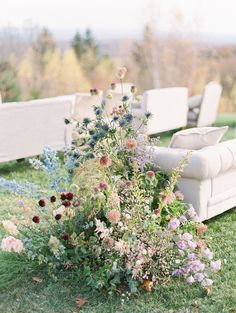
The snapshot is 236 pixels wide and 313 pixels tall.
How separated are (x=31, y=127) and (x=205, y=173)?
254 centimetres

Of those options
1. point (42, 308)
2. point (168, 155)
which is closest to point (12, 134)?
point (168, 155)

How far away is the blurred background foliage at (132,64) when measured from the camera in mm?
14633

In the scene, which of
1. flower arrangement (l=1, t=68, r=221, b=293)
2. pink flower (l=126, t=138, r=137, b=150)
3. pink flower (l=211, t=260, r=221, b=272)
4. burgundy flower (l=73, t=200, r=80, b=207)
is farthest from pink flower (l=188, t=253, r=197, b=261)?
pink flower (l=126, t=138, r=137, b=150)

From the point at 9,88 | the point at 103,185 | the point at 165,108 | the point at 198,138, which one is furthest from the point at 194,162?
the point at 9,88

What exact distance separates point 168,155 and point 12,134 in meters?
2.24

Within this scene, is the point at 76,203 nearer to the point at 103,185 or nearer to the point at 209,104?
the point at 103,185

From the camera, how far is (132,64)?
15.3m

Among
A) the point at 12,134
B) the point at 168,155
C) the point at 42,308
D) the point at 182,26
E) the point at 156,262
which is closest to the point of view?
the point at 42,308

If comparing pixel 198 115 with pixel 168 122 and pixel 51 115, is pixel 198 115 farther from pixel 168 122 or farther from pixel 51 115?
pixel 51 115

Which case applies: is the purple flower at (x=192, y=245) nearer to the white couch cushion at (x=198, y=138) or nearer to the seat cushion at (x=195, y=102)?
the white couch cushion at (x=198, y=138)

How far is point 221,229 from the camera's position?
412cm

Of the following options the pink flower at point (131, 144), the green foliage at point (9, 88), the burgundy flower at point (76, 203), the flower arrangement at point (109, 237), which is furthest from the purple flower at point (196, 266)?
the green foliage at point (9, 88)

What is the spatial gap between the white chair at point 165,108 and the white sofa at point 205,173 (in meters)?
3.54

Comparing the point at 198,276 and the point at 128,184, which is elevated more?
the point at 128,184
